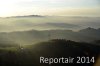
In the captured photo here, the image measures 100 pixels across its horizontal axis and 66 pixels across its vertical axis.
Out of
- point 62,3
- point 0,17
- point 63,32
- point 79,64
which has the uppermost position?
point 62,3

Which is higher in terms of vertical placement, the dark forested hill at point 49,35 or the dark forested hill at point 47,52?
the dark forested hill at point 49,35

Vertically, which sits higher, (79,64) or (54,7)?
(54,7)

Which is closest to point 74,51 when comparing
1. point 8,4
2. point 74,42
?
point 74,42

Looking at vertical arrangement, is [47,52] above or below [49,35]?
below

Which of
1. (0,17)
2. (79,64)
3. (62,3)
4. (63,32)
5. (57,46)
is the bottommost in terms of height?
(79,64)

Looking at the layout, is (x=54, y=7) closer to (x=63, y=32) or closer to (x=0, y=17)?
(x=63, y=32)

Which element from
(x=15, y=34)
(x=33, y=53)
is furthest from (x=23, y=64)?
(x=15, y=34)

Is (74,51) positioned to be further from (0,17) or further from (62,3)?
(0,17)

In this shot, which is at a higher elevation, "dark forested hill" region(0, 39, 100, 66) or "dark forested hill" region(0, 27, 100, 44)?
"dark forested hill" region(0, 27, 100, 44)

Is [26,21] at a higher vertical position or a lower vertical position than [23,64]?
higher
